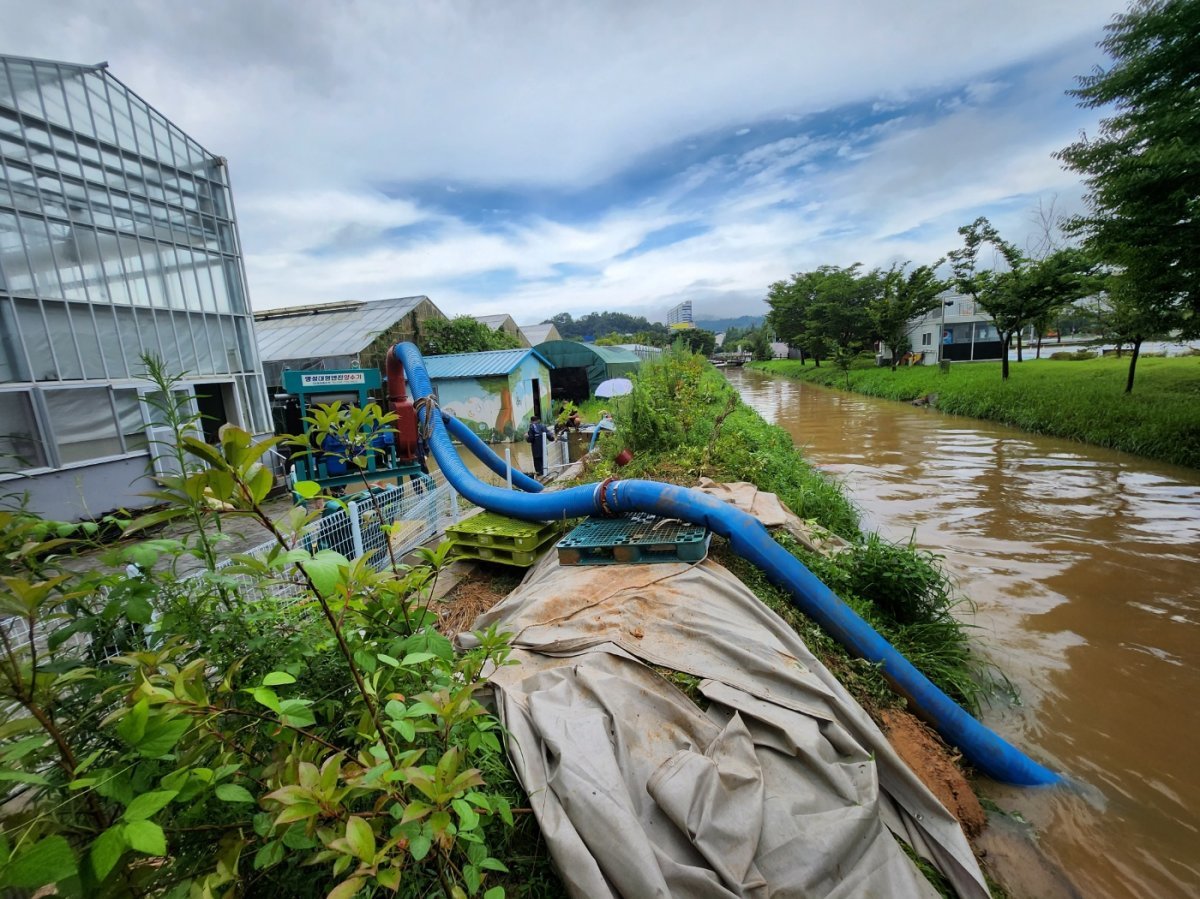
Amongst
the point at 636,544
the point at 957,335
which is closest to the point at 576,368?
the point at 636,544

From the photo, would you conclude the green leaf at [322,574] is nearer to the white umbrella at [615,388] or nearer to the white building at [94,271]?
the white building at [94,271]

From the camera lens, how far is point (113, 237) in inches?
315

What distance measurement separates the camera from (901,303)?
24484mm

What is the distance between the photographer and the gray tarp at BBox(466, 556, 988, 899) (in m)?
1.70

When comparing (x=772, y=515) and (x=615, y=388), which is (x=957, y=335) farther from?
(x=772, y=515)

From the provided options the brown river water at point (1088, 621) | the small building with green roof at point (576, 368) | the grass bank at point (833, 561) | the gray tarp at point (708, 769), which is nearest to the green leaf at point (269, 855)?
the gray tarp at point (708, 769)

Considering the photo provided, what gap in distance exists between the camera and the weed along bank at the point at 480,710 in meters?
0.91

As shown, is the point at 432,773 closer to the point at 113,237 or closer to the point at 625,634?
the point at 625,634

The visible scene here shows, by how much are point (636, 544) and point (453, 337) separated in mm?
15729

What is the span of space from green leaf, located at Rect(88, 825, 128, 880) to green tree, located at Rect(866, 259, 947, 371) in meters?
28.7

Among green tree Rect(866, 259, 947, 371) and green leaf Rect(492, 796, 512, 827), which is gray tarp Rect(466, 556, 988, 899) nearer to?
green leaf Rect(492, 796, 512, 827)

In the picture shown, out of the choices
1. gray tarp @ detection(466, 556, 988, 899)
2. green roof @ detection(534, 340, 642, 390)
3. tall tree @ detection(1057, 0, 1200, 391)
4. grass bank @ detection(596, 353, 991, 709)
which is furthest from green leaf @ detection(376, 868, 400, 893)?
green roof @ detection(534, 340, 642, 390)

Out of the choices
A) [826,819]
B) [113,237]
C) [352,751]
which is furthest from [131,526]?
[113,237]

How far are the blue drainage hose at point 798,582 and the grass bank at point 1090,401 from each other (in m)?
10.3
